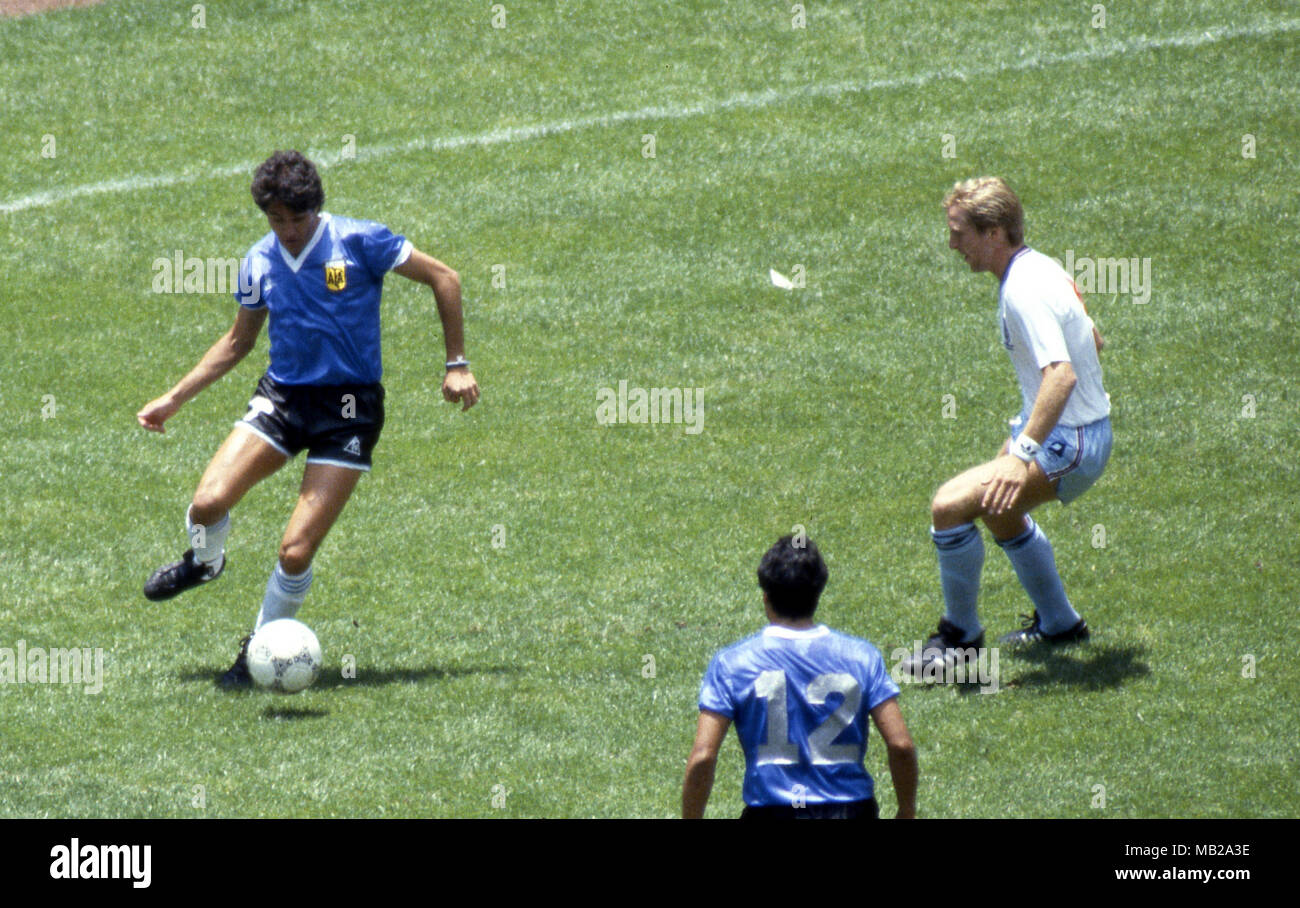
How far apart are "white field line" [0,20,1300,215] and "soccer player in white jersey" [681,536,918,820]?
11643 millimetres

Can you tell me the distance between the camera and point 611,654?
848 centimetres

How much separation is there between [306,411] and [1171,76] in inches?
458

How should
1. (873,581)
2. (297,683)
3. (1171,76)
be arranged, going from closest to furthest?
(297,683) → (873,581) → (1171,76)

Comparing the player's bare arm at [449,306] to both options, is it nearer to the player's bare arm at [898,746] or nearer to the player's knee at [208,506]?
the player's knee at [208,506]

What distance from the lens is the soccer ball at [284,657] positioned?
304 inches

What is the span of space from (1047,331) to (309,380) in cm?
350

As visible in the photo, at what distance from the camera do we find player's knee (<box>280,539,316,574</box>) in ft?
25.9

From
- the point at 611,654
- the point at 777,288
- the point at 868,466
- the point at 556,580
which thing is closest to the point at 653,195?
the point at 777,288

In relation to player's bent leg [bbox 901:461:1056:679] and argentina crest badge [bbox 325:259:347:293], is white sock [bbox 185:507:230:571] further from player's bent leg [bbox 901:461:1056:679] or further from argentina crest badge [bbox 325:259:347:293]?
player's bent leg [bbox 901:461:1056:679]

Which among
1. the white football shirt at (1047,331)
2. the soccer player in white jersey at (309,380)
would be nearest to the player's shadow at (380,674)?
the soccer player in white jersey at (309,380)

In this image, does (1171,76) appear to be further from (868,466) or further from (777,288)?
(868,466)

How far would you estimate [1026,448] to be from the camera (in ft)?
23.8

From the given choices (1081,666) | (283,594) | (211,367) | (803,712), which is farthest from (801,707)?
(211,367)

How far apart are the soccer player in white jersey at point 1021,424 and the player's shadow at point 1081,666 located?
29cm
